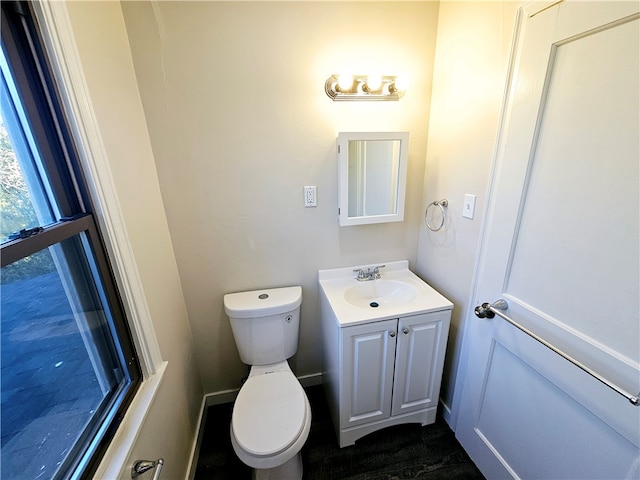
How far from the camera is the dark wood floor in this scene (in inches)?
53.2

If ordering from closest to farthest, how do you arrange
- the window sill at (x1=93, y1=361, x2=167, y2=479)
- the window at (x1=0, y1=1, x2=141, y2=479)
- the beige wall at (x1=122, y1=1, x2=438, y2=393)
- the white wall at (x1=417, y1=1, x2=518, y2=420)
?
1. the window at (x1=0, y1=1, x2=141, y2=479)
2. the window sill at (x1=93, y1=361, x2=167, y2=479)
3. the white wall at (x1=417, y1=1, x2=518, y2=420)
4. the beige wall at (x1=122, y1=1, x2=438, y2=393)

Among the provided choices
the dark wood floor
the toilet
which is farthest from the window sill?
the dark wood floor

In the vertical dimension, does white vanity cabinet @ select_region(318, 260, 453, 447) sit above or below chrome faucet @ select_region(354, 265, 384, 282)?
below

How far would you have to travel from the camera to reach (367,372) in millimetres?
1354

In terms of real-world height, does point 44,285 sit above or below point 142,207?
below

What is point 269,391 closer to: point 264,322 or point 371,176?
point 264,322

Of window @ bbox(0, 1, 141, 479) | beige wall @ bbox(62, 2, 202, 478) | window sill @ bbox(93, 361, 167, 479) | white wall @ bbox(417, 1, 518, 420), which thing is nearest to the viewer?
window @ bbox(0, 1, 141, 479)

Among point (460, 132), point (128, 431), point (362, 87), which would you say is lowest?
point (128, 431)

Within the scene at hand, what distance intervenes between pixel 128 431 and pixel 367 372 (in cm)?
99

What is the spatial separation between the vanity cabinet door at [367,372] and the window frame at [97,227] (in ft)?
2.69

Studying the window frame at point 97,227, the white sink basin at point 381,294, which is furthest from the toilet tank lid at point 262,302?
the window frame at point 97,227

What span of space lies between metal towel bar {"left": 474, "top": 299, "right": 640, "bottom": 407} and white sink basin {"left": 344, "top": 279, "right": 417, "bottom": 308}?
425 mm

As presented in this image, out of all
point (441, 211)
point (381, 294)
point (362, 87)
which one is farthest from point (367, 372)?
point (362, 87)

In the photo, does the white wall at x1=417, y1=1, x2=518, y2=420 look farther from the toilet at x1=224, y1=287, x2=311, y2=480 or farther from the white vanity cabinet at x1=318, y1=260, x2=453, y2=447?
the toilet at x1=224, y1=287, x2=311, y2=480
